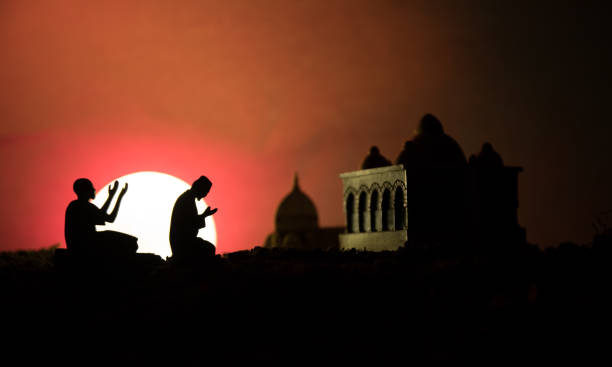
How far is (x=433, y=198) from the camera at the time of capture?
85.5 ft

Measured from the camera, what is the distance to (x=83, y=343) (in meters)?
11.6

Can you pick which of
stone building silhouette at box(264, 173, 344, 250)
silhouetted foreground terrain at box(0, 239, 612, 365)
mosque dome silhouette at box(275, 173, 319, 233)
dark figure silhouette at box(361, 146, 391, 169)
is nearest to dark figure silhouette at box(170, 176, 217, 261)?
silhouetted foreground terrain at box(0, 239, 612, 365)

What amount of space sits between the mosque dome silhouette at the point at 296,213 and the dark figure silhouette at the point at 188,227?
47.8 metres

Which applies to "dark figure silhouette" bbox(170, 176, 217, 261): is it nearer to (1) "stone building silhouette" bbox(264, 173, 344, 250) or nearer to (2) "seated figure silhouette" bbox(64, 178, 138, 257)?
(2) "seated figure silhouette" bbox(64, 178, 138, 257)

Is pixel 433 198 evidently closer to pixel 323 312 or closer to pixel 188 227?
pixel 188 227

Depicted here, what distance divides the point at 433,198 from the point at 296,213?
37.0 metres

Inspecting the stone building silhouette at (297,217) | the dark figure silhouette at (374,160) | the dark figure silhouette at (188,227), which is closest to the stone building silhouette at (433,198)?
the dark figure silhouette at (374,160)

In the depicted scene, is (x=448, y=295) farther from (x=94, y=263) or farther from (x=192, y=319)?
(x=94, y=263)

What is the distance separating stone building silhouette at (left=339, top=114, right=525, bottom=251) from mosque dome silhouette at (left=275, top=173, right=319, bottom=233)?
108 feet

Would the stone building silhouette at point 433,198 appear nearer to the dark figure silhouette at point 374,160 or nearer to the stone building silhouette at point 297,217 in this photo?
the dark figure silhouette at point 374,160

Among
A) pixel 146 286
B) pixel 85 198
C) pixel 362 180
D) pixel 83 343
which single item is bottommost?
pixel 83 343

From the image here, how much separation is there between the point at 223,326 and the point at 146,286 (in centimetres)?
222

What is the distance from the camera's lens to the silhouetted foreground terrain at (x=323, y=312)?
35.4 feet

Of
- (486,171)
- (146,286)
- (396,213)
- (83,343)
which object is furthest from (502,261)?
(486,171)
